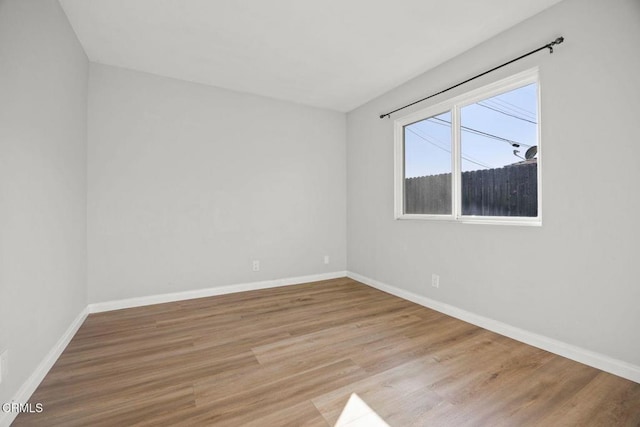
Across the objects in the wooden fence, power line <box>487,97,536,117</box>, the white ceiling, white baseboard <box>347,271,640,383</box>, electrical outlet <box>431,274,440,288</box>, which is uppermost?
the white ceiling

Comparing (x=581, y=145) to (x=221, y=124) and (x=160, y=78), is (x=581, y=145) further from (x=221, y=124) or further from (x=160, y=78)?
(x=160, y=78)

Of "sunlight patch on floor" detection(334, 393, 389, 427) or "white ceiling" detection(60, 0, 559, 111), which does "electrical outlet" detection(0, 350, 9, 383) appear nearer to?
"sunlight patch on floor" detection(334, 393, 389, 427)

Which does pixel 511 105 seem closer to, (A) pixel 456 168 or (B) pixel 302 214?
(A) pixel 456 168

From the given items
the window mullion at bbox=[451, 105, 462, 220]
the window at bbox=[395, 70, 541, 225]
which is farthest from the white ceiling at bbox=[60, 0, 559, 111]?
the window mullion at bbox=[451, 105, 462, 220]

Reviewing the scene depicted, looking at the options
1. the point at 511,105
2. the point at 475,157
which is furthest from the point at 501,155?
the point at 511,105

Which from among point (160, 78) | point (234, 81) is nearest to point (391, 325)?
point (234, 81)

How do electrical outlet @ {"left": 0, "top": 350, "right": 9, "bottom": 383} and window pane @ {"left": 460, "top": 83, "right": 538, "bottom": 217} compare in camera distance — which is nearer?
electrical outlet @ {"left": 0, "top": 350, "right": 9, "bottom": 383}

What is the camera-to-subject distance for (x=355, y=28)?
2354 millimetres

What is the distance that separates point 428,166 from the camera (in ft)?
10.5

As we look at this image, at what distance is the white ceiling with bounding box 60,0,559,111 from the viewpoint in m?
2.09

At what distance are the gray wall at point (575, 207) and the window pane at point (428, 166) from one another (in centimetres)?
41

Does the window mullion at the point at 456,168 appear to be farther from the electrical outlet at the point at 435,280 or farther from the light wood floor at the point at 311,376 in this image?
the light wood floor at the point at 311,376

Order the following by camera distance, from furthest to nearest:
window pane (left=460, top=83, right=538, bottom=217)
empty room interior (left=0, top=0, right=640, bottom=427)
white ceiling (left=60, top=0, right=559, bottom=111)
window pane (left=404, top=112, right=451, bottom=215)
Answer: window pane (left=404, top=112, right=451, bottom=215)
window pane (left=460, top=83, right=538, bottom=217)
white ceiling (left=60, top=0, right=559, bottom=111)
empty room interior (left=0, top=0, right=640, bottom=427)

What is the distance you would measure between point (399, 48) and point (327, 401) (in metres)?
2.95
